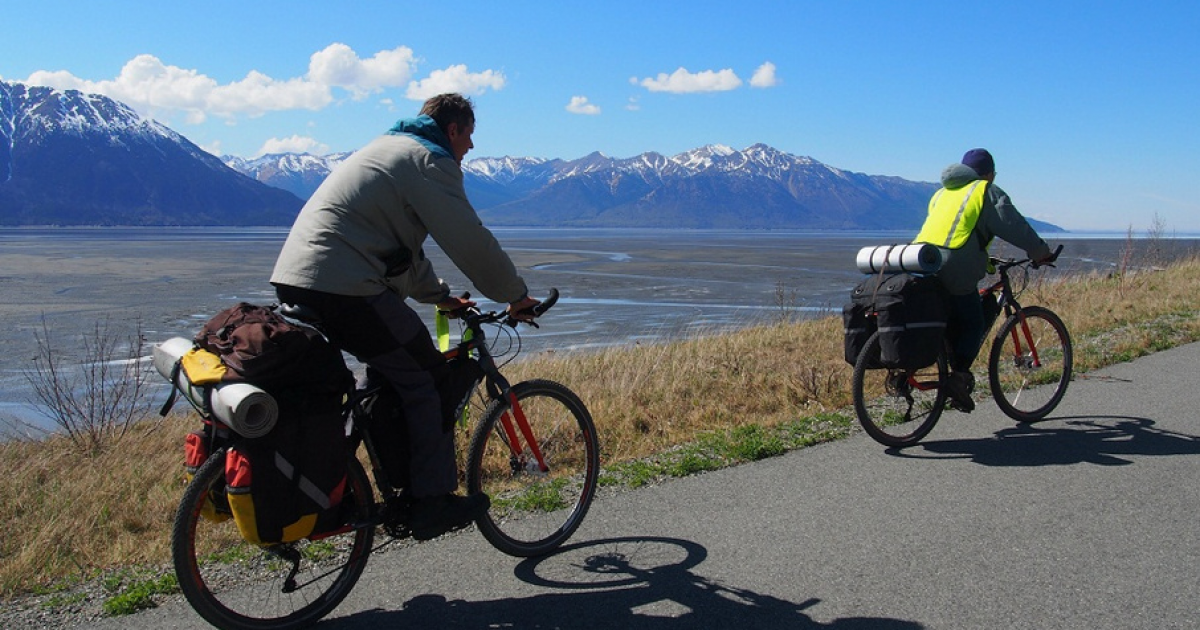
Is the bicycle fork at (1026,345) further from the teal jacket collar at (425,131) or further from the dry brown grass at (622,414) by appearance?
the teal jacket collar at (425,131)

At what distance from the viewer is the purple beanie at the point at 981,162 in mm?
6867

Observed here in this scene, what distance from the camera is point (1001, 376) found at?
8109 millimetres

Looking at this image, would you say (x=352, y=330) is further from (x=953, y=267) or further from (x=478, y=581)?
(x=953, y=267)

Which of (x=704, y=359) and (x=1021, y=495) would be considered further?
(x=704, y=359)

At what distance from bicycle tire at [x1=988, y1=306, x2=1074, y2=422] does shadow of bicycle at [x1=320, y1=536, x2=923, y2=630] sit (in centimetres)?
380

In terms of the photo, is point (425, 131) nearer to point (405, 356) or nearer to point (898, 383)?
point (405, 356)

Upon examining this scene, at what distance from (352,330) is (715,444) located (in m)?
3.17

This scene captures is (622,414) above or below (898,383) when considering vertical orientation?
below

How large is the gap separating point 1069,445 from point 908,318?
1403 millimetres

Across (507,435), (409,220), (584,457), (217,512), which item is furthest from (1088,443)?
(217,512)

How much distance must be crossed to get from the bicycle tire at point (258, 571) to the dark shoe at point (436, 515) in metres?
0.19

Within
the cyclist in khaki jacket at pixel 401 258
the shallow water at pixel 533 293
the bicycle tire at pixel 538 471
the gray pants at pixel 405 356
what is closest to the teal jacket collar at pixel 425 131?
the cyclist in khaki jacket at pixel 401 258

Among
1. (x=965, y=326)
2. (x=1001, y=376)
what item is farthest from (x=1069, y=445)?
(x=1001, y=376)

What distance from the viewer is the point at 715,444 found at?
6285 millimetres
